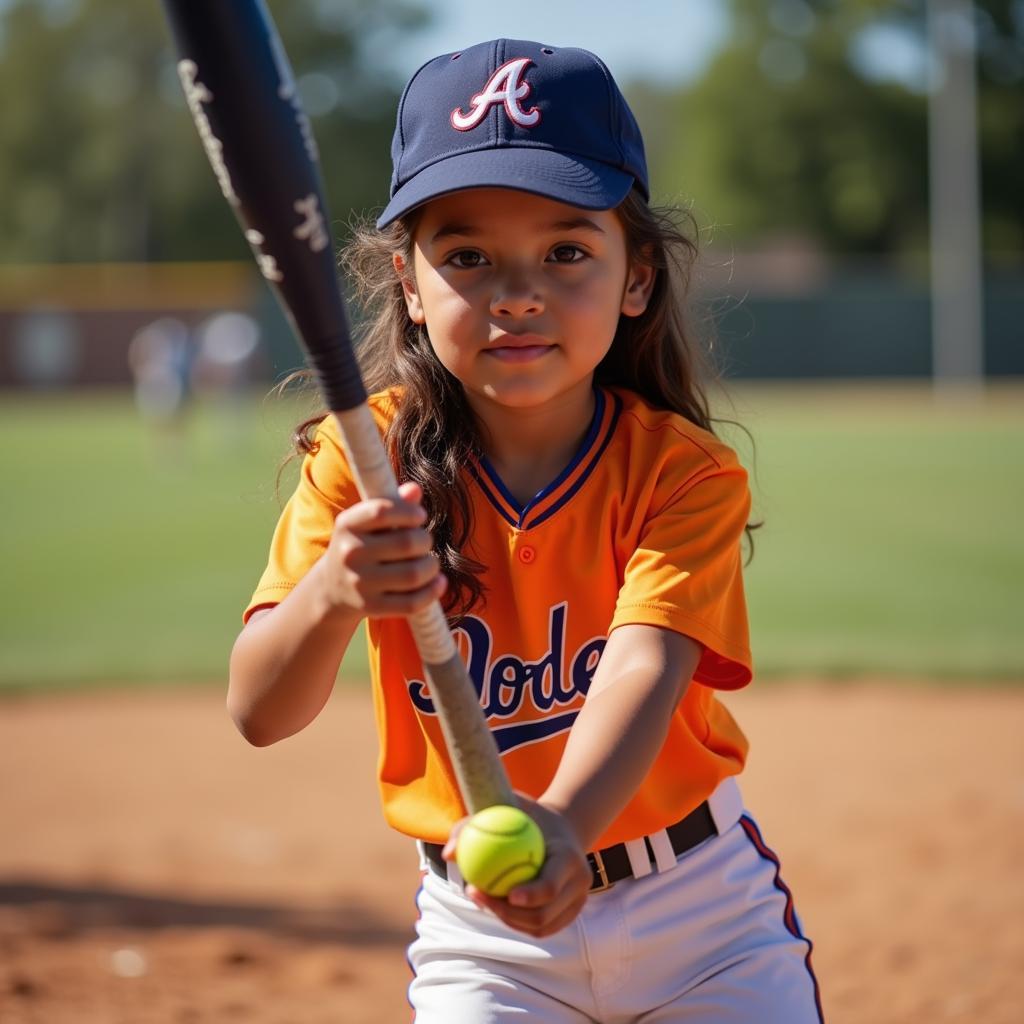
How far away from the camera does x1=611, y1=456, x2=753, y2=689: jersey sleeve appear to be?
2.02 meters

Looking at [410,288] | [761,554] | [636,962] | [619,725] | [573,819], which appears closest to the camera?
[573,819]

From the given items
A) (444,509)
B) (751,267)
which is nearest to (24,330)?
(751,267)

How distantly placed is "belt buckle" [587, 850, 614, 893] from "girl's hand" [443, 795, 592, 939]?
18.6 inches

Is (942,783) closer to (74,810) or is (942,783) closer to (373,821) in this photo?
(373,821)

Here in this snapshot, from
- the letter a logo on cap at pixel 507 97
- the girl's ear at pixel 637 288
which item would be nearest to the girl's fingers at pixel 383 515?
the letter a logo on cap at pixel 507 97

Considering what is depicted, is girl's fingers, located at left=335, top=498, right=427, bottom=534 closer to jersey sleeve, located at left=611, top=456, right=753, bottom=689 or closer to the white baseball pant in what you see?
jersey sleeve, located at left=611, top=456, right=753, bottom=689

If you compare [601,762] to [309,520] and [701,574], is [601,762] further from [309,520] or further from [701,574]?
[309,520]

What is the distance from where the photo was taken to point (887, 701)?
639cm

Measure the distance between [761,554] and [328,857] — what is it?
6.50 meters

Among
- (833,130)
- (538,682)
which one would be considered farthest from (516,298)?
(833,130)

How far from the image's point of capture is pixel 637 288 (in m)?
2.32

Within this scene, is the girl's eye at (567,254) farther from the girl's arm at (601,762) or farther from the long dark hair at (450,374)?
the girl's arm at (601,762)

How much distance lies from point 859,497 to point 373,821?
937cm

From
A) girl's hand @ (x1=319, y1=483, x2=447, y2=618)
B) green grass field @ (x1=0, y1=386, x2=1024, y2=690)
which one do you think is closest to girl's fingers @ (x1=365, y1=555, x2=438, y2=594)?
girl's hand @ (x1=319, y1=483, x2=447, y2=618)
